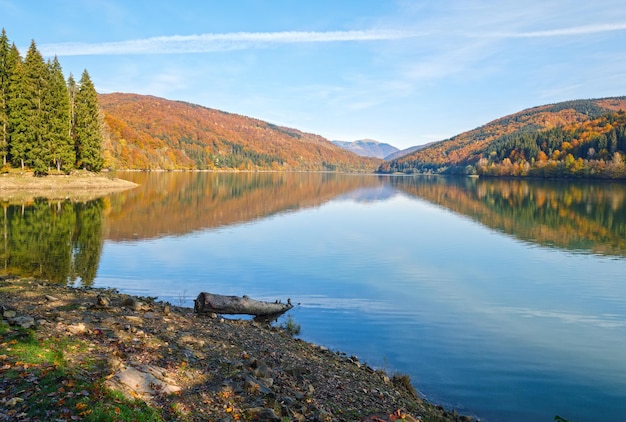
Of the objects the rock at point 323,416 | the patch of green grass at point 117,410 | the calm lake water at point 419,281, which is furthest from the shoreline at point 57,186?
the rock at point 323,416

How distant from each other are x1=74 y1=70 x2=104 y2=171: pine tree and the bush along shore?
75881 millimetres

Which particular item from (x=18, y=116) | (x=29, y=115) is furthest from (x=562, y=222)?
(x=18, y=116)

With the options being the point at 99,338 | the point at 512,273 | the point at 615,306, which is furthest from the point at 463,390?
the point at 512,273

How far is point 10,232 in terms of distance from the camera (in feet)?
111

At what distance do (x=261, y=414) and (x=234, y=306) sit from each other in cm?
957

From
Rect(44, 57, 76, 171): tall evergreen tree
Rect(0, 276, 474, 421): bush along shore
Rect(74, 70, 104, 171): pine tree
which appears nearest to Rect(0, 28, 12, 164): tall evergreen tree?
Rect(44, 57, 76, 171): tall evergreen tree

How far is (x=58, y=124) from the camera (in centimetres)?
7362

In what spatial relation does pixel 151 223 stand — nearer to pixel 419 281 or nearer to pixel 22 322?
pixel 419 281

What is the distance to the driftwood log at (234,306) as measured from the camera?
16828 mm

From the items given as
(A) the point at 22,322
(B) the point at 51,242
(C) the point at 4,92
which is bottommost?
(B) the point at 51,242

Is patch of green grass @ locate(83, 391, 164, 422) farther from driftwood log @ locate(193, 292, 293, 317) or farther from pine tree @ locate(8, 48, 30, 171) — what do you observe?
pine tree @ locate(8, 48, 30, 171)

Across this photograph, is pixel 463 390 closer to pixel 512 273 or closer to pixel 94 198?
pixel 512 273

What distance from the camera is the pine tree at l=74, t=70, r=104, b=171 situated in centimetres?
8125

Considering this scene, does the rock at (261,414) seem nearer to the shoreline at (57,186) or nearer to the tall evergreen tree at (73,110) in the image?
the shoreline at (57,186)
